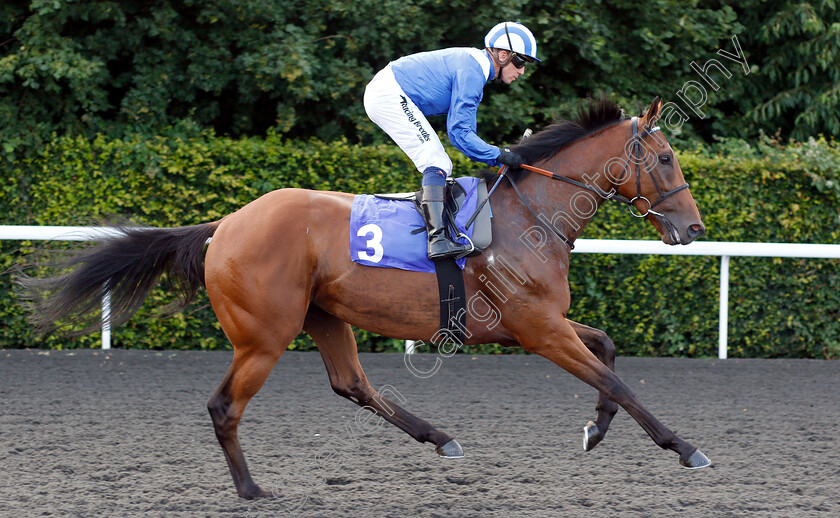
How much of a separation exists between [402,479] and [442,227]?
120cm

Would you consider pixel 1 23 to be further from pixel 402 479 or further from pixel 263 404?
pixel 402 479

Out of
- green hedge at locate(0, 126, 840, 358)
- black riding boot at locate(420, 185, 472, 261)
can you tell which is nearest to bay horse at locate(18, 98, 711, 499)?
black riding boot at locate(420, 185, 472, 261)

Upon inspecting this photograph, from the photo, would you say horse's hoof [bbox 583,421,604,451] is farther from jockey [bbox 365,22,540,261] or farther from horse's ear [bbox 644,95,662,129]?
horse's ear [bbox 644,95,662,129]

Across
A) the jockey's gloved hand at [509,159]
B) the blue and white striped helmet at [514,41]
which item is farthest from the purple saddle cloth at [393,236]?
the blue and white striped helmet at [514,41]

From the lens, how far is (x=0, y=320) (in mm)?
6973

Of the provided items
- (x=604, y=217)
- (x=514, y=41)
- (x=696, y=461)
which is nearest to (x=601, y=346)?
(x=696, y=461)

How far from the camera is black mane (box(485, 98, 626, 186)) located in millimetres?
4023

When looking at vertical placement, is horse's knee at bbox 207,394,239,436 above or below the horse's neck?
below

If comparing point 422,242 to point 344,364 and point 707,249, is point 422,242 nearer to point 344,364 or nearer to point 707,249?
point 344,364

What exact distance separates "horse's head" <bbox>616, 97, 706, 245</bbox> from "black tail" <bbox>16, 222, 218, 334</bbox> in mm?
2108

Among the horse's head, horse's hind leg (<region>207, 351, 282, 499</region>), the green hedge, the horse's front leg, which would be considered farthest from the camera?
the green hedge

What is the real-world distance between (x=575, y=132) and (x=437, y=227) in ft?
2.98

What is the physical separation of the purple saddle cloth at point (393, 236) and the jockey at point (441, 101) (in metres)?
0.09

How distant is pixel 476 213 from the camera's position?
3.81 m
